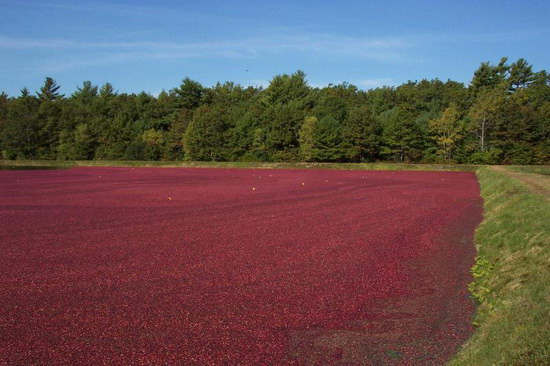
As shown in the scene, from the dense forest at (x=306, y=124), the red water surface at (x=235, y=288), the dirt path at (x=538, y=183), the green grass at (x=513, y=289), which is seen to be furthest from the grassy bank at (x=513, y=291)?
the dense forest at (x=306, y=124)

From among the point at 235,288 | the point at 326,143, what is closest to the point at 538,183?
the point at 235,288

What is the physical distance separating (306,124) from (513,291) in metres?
66.5

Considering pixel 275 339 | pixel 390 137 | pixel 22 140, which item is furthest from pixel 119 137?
pixel 275 339

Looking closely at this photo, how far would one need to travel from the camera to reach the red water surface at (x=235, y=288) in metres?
6.33

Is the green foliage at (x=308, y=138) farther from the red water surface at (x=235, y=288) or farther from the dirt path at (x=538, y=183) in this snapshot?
the red water surface at (x=235, y=288)

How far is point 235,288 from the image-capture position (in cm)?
905

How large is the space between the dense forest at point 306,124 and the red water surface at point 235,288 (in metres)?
51.8

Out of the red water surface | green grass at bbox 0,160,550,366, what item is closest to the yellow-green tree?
the red water surface

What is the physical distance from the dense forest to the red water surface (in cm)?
5179

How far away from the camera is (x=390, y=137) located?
68.2 meters

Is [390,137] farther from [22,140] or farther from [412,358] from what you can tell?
[22,140]

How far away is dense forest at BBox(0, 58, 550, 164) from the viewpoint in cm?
6562

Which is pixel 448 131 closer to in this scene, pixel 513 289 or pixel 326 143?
pixel 326 143

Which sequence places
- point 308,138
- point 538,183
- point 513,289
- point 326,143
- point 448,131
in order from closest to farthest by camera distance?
point 513,289
point 538,183
point 448,131
point 326,143
point 308,138
